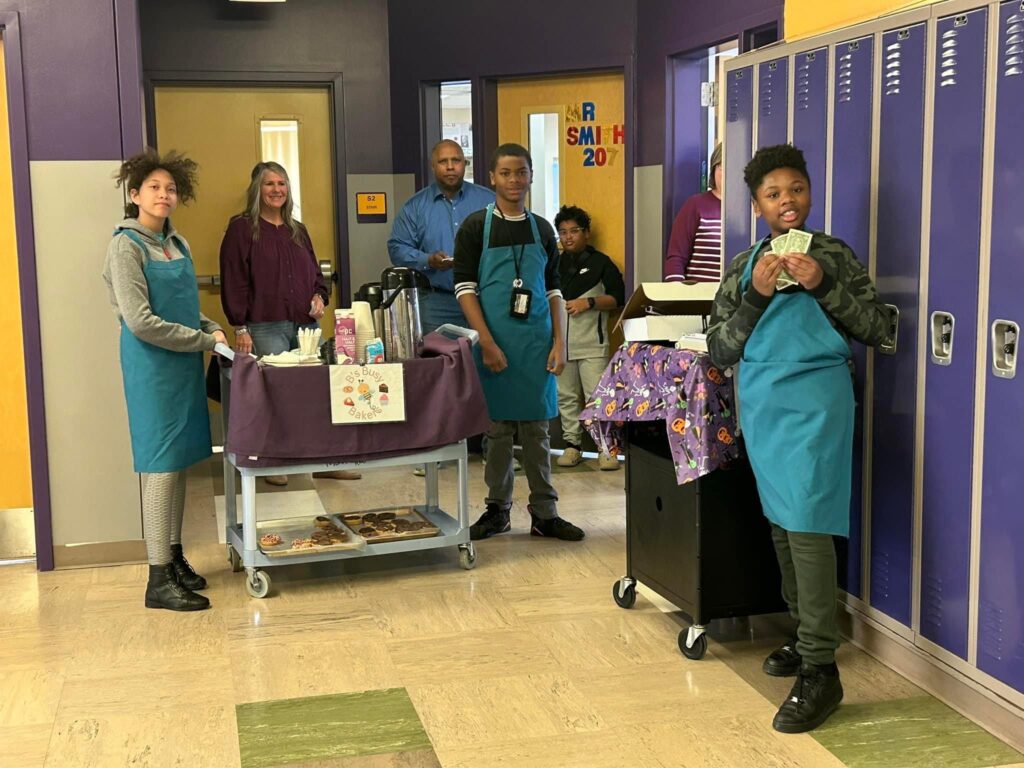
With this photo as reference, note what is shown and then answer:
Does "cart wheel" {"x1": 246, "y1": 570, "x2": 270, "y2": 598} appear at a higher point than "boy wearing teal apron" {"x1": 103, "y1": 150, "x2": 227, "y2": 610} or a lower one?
lower

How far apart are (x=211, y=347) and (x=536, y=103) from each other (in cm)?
320

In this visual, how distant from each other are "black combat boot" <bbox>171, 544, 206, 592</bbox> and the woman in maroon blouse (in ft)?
5.56

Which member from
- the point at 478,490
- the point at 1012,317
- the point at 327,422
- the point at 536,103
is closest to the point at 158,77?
the point at 536,103

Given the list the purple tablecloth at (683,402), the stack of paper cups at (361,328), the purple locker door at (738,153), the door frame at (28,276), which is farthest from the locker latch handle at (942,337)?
the door frame at (28,276)

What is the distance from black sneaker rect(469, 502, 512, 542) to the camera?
4918 mm

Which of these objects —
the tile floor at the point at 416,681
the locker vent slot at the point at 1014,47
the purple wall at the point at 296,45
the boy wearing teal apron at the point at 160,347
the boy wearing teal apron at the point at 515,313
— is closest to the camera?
the locker vent slot at the point at 1014,47

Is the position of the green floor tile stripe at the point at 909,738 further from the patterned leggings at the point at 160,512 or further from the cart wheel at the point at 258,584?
the patterned leggings at the point at 160,512

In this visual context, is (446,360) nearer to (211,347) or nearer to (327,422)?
(327,422)

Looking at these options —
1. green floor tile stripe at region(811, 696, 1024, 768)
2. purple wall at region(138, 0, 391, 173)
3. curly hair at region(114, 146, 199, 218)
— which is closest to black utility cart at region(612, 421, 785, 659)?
green floor tile stripe at region(811, 696, 1024, 768)

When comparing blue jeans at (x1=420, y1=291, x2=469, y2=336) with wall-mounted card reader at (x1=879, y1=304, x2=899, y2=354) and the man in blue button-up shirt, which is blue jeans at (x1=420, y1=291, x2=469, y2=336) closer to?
the man in blue button-up shirt

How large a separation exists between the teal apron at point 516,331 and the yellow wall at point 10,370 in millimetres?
1790

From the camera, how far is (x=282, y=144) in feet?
22.7

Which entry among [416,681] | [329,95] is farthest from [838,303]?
[329,95]

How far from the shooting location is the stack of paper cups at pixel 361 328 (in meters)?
4.18
